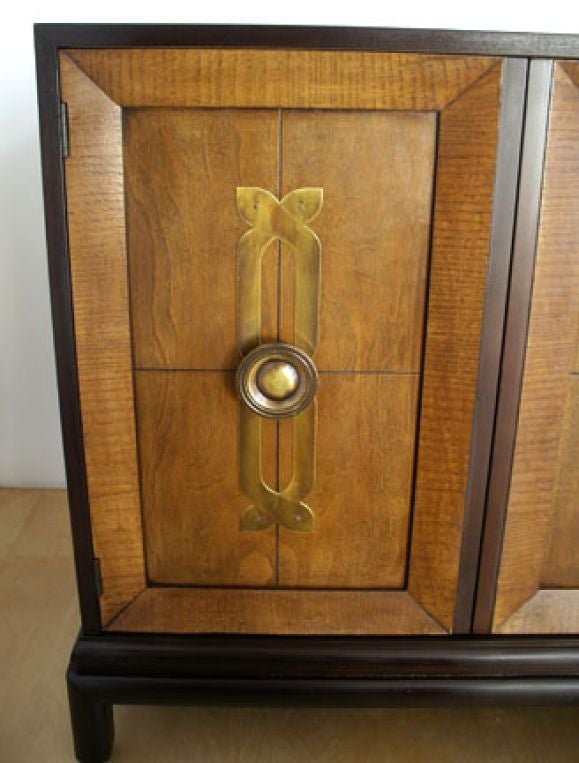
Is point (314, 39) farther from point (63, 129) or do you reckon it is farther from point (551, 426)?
point (551, 426)

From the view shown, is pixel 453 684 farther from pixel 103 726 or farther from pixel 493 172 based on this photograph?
pixel 493 172

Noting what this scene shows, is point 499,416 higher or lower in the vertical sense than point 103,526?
higher

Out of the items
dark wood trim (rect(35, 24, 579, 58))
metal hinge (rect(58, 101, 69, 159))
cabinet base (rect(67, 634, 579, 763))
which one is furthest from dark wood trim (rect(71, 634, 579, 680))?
dark wood trim (rect(35, 24, 579, 58))

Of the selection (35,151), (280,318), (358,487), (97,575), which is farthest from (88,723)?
(35,151)

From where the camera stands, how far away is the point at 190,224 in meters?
0.79

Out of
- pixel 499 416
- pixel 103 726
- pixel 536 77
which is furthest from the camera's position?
pixel 103 726

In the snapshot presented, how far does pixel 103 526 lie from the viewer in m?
0.89

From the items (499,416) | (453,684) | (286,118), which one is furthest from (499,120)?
(453,684)

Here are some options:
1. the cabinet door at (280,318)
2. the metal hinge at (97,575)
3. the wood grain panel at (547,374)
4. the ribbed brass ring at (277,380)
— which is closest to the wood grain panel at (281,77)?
the cabinet door at (280,318)

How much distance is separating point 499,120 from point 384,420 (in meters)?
0.36

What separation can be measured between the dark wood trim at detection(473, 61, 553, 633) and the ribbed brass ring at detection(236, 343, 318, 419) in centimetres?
23

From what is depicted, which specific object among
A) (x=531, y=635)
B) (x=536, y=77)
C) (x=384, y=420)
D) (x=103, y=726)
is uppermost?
(x=536, y=77)

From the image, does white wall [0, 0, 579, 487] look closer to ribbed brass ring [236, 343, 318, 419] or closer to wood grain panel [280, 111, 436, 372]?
wood grain panel [280, 111, 436, 372]

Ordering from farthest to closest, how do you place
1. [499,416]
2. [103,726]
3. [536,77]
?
[103,726] → [499,416] → [536,77]
